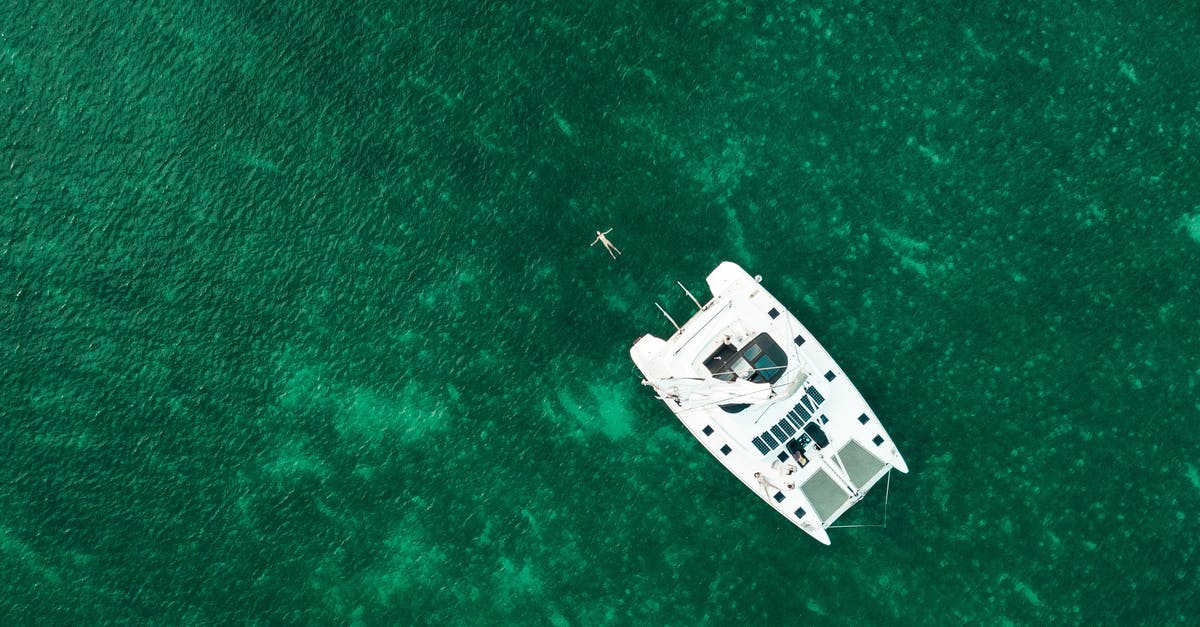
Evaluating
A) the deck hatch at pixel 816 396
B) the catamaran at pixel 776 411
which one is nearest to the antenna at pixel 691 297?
the catamaran at pixel 776 411

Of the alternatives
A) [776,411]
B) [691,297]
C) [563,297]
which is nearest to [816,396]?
[776,411]

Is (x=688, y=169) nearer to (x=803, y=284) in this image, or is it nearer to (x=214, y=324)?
(x=803, y=284)

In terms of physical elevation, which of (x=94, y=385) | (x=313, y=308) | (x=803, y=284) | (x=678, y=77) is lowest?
(x=803, y=284)

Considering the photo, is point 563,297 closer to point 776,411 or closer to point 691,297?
point 691,297

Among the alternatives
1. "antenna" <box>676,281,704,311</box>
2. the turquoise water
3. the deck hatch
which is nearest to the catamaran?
the deck hatch

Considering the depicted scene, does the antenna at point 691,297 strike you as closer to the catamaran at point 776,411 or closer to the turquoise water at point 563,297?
the turquoise water at point 563,297

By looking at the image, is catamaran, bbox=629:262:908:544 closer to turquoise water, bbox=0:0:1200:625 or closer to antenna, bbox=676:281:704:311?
antenna, bbox=676:281:704:311

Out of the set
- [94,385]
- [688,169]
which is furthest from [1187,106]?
[94,385]
